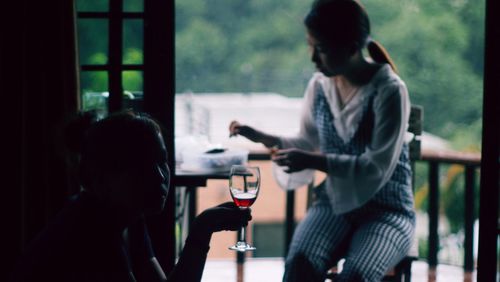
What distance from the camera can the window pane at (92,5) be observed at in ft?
8.92

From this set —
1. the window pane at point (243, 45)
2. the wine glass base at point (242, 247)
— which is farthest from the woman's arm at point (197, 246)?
the window pane at point (243, 45)

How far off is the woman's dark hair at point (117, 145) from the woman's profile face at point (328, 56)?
50.3 inches

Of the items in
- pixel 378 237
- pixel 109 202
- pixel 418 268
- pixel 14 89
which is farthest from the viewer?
pixel 418 268

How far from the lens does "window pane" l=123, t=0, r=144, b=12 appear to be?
2.70 metres

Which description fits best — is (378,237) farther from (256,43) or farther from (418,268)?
(256,43)

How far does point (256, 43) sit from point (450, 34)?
6279 mm

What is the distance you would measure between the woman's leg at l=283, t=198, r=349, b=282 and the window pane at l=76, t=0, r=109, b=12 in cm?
117

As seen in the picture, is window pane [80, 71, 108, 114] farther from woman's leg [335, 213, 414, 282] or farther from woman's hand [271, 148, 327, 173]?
woman's leg [335, 213, 414, 282]

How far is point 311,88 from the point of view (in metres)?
3.27

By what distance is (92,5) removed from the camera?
8.98 ft

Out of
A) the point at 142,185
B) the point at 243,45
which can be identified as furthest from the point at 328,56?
the point at 243,45

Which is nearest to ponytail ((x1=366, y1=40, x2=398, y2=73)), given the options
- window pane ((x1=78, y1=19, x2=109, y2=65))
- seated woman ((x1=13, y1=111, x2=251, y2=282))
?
window pane ((x1=78, y1=19, x2=109, y2=65))

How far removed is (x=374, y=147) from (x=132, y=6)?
108 cm

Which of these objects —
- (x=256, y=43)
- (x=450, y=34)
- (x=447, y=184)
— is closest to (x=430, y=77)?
(x=450, y=34)
